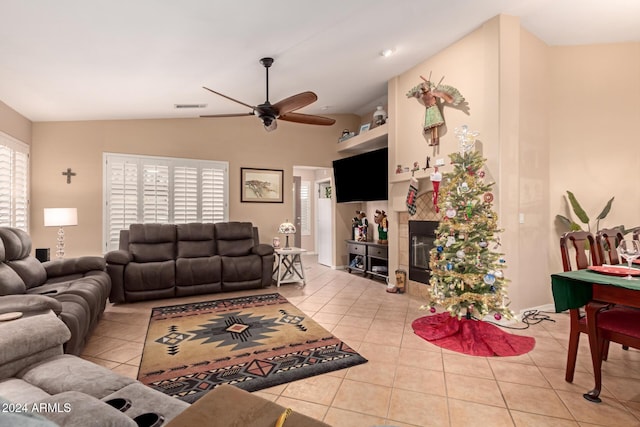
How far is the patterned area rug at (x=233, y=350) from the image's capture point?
2.25 meters

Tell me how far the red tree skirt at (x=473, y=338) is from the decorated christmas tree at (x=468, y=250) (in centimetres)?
15

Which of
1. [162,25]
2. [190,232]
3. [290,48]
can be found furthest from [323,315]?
[162,25]

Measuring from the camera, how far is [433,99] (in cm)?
411

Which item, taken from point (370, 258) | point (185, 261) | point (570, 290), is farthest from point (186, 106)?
point (570, 290)

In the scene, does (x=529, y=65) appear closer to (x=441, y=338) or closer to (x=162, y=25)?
(x=441, y=338)

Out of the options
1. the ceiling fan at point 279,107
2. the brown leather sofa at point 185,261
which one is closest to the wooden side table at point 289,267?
the brown leather sofa at point 185,261

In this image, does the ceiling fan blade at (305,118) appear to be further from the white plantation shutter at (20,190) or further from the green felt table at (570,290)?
the white plantation shutter at (20,190)

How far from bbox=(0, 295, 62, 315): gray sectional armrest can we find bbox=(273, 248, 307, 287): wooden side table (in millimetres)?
3296

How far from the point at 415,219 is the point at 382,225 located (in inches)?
43.8

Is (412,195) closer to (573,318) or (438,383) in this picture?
(573,318)

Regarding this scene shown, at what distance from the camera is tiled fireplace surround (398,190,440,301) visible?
4480mm

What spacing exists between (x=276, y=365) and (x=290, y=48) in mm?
3104

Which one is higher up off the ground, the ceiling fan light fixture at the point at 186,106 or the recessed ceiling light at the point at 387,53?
the recessed ceiling light at the point at 387,53

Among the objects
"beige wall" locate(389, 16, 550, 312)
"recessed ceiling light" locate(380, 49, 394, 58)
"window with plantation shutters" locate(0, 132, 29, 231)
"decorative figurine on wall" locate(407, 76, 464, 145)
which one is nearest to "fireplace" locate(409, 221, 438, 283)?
"beige wall" locate(389, 16, 550, 312)
